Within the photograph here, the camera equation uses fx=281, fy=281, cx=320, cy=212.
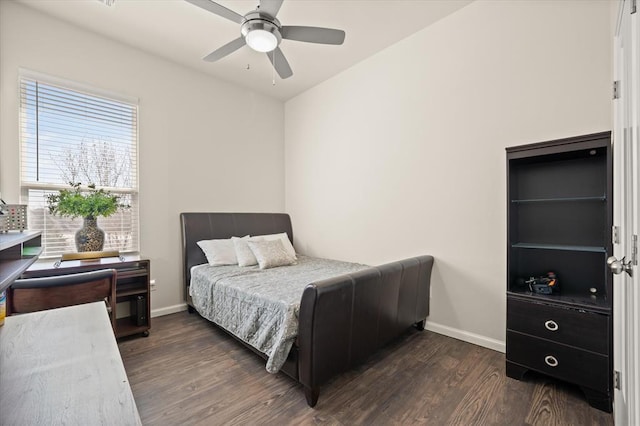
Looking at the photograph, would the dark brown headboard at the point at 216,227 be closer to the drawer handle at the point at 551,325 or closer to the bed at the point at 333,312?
the bed at the point at 333,312

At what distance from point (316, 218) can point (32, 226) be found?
307 centimetres

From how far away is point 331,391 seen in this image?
1.96m

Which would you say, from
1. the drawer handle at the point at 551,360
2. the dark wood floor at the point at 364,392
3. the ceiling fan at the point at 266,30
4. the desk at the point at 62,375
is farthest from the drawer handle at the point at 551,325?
the ceiling fan at the point at 266,30

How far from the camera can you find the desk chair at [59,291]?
1816mm

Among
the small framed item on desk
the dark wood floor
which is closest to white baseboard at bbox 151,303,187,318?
the dark wood floor

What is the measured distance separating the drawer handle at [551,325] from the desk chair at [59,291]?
299 centimetres

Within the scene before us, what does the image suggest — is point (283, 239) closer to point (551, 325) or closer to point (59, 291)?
point (59, 291)

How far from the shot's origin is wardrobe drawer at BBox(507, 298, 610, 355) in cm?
175

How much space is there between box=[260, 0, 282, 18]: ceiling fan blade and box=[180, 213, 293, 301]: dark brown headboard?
2466 millimetres

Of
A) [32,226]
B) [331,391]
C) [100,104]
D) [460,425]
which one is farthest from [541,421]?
[100,104]

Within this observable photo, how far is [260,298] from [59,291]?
1372 mm

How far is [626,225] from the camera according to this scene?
130cm

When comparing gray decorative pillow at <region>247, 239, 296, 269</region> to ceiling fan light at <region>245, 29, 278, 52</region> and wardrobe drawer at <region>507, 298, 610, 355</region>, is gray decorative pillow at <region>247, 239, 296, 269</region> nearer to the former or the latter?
ceiling fan light at <region>245, 29, 278, 52</region>

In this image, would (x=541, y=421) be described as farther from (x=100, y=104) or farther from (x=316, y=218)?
(x=100, y=104)
